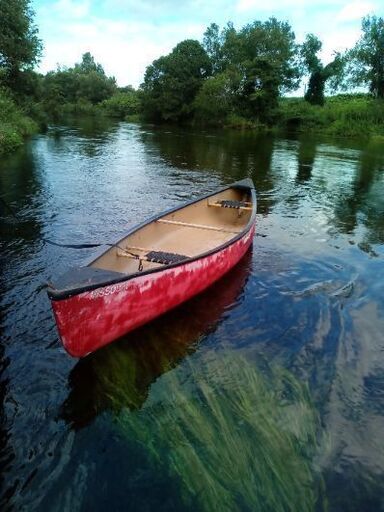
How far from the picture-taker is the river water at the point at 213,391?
430 cm

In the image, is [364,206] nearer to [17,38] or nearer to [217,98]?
[17,38]

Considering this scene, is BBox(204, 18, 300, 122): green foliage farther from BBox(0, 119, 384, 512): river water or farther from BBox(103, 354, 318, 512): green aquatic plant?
BBox(103, 354, 318, 512): green aquatic plant

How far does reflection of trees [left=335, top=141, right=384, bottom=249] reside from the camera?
12.9m

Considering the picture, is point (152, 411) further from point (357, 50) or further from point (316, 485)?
point (357, 50)

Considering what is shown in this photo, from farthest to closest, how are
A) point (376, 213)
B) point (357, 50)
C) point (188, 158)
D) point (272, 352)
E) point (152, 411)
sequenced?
point (357, 50)
point (188, 158)
point (376, 213)
point (272, 352)
point (152, 411)

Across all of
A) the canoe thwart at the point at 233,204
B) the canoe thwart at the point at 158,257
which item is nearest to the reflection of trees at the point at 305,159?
the canoe thwart at the point at 233,204

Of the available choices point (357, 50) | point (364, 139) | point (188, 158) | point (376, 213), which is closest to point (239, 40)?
point (357, 50)

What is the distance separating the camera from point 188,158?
25.2 metres

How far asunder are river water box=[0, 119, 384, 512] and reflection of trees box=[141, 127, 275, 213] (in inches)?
255

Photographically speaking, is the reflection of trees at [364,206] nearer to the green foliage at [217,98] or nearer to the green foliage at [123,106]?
the green foliage at [217,98]

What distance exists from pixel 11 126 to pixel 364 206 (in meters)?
21.2

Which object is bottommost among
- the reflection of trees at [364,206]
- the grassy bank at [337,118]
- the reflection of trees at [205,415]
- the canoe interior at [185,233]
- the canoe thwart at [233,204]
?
the reflection of trees at [205,415]

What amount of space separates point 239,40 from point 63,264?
5285 centimetres

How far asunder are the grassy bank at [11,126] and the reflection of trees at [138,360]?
60.2ft
